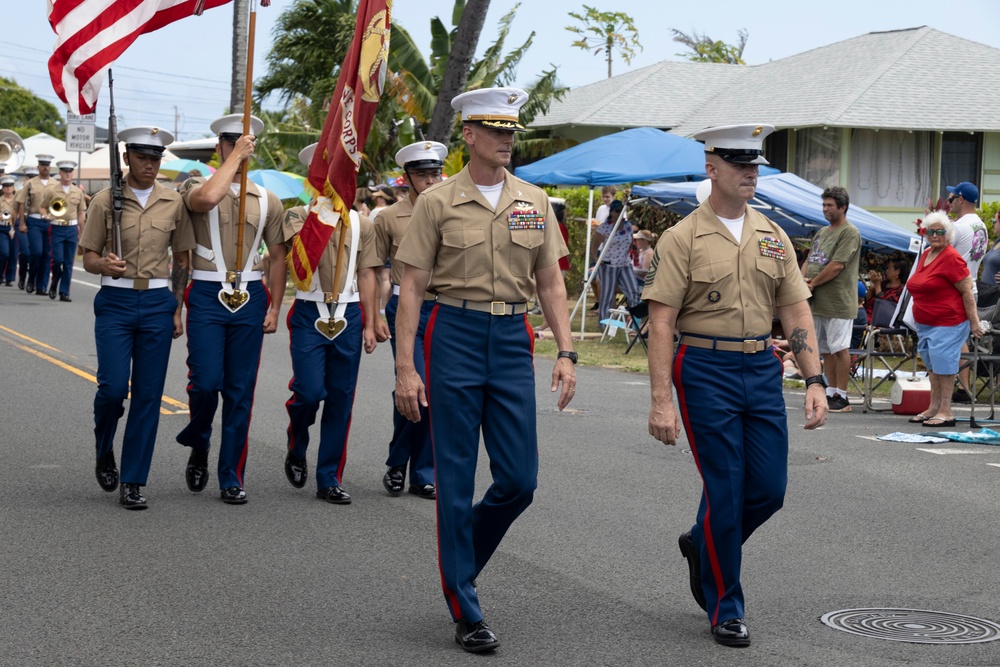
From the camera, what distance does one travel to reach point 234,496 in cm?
810

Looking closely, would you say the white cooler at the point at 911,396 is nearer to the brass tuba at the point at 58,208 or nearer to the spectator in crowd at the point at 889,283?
the spectator in crowd at the point at 889,283

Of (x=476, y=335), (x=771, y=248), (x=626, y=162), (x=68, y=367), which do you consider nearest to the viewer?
(x=476, y=335)

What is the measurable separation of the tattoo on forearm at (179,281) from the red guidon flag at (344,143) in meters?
0.65

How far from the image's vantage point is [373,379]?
14.2 meters

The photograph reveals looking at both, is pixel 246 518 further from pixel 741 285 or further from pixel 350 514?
pixel 741 285

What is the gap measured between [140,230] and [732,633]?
13.7ft

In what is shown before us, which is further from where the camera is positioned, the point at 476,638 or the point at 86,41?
the point at 86,41

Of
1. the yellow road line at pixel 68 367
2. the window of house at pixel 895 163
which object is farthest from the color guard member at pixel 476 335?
the window of house at pixel 895 163

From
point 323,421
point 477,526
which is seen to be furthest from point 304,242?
point 477,526

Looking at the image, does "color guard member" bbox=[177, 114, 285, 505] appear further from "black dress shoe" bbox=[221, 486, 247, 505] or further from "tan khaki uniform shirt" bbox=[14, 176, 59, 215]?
"tan khaki uniform shirt" bbox=[14, 176, 59, 215]

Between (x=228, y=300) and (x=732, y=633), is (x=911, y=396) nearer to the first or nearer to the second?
(x=228, y=300)

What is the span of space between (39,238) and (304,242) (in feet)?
55.9

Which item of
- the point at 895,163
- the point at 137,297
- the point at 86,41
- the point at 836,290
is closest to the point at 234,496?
the point at 137,297

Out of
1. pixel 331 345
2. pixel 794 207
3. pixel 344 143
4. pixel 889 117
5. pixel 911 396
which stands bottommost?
pixel 911 396
